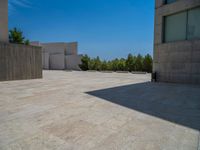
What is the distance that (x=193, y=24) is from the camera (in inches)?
271

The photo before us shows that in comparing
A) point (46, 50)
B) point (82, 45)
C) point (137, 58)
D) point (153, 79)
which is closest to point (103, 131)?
point (153, 79)

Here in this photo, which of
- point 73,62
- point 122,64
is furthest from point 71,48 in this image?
point 122,64

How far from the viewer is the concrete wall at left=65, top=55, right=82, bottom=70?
2411 cm

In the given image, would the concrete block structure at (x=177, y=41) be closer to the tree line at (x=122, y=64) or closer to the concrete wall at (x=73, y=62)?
the tree line at (x=122, y=64)

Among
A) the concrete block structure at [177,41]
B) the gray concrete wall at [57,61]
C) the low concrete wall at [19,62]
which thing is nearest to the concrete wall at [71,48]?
the gray concrete wall at [57,61]

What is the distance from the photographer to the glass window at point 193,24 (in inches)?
266

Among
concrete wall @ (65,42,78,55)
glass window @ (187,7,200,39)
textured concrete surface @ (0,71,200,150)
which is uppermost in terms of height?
concrete wall @ (65,42,78,55)

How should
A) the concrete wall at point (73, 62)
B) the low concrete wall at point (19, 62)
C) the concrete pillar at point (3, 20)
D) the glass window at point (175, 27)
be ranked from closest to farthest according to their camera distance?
the glass window at point (175, 27)
the low concrete wall at point (19, 62)
the concrete pillar at point (3, 20)
the concrete wall at point (73, 62)

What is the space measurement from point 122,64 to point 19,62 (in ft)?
43.2

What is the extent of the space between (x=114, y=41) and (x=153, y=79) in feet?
50.0

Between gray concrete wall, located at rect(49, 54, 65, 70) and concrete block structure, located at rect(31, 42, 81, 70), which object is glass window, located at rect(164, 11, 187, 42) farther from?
gray concrete wall, located at rect(49, 54, 65, 70)

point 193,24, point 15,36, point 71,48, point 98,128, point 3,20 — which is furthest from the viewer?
point 71,48

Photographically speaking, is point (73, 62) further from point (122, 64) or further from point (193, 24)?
point (193, 24)

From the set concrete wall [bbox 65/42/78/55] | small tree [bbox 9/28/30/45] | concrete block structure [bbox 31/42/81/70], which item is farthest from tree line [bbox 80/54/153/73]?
small tree [bbox 9/28/30/45]
